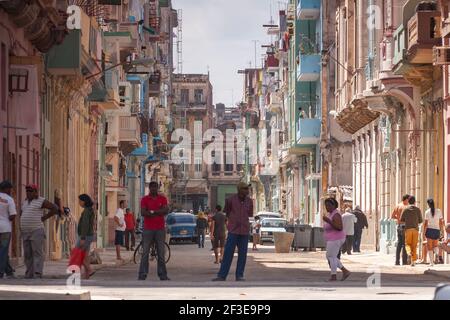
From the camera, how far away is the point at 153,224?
2802cm

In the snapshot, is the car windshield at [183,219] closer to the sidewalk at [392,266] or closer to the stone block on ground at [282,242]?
the stone block on ground at [282,242]

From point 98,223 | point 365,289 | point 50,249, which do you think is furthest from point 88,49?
point 365,289

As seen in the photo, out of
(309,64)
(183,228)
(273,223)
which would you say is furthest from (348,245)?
(309,64)

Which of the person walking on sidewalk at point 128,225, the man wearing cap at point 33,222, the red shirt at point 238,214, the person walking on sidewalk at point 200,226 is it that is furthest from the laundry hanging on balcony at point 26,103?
the person walking on sidewalk at point 200,226

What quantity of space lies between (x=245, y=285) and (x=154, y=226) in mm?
2974

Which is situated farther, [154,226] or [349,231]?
[349,231]

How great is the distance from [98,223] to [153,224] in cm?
3291

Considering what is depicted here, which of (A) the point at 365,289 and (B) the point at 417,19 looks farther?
(B) the point at 417,19

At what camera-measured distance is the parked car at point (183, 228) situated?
72750 millimetres

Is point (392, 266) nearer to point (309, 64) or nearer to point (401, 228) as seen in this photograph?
point (401, 228)

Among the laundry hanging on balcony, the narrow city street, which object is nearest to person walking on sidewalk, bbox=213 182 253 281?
the narrow city street

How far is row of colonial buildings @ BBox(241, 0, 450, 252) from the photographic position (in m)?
41.4

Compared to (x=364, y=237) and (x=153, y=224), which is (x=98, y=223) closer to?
(x=364, y=237)

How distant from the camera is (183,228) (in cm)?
7312
